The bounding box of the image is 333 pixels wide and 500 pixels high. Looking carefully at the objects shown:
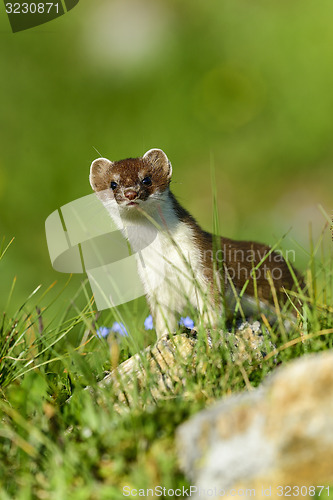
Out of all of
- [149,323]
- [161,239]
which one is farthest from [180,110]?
[149,323]

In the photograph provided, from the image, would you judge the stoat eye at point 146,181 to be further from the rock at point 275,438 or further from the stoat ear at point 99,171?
the rock at point 275,438

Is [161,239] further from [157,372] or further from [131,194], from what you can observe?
[157,372]

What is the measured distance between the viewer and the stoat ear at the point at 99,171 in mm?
5191

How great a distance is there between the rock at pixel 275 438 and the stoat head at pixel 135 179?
277cm

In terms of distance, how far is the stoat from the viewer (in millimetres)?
4926

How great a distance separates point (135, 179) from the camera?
16.4 feet

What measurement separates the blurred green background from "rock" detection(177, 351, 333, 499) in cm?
623

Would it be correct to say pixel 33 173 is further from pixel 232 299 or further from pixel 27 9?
pixel 232 299

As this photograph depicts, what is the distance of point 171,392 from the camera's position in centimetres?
317

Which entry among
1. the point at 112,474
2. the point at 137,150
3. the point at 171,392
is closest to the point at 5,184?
the point at 137,150

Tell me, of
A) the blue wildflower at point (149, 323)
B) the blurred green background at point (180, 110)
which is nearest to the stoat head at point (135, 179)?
the blue wildflower at point (149, 323)

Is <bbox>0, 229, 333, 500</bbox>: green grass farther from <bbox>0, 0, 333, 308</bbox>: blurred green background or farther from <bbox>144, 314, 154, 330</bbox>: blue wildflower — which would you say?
<bbox>0, 0, 333, 308</bbox>: blurred green background

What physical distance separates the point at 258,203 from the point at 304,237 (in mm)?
1284

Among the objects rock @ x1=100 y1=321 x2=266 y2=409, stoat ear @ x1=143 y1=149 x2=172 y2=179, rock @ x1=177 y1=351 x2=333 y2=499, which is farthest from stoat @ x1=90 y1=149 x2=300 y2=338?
rock @ x1=177 y1=351 x2=333 y2=499
